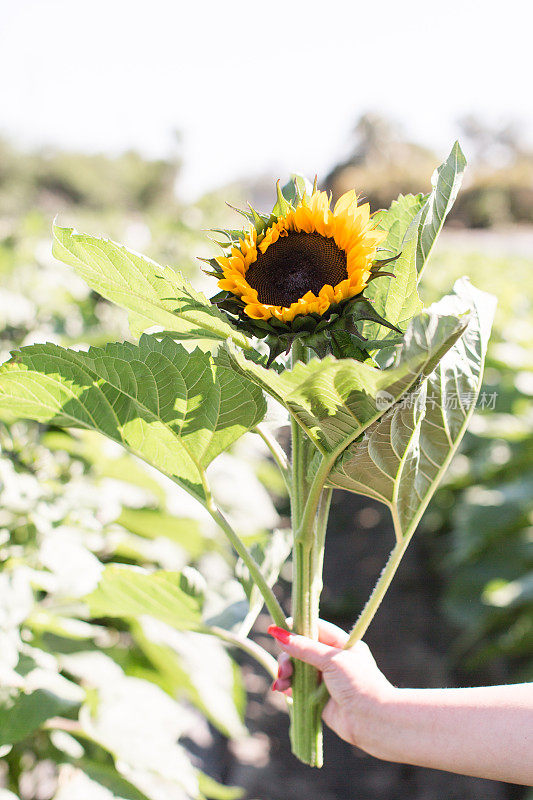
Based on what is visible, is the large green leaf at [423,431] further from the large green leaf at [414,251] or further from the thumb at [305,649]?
the thumb at [305,649]

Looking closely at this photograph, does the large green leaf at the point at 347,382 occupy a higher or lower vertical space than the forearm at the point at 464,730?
higher

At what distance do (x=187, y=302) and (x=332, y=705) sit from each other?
539 mm

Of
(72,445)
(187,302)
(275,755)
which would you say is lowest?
(275,755)

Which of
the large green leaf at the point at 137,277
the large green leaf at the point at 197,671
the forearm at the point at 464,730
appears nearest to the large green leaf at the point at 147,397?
the large green leaf at the point at 137,277

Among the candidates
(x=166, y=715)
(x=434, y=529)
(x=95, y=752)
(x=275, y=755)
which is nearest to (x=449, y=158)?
(x=166, y=715)

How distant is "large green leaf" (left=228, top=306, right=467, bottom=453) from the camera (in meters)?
0.56

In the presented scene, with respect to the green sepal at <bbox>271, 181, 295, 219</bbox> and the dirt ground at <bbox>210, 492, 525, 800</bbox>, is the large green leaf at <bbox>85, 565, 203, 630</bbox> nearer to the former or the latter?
the green sepal at <bbox>271, 181, 295, 219</bbox>

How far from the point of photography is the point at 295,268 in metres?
0.65

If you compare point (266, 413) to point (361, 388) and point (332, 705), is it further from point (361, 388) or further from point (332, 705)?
point (332, 705)

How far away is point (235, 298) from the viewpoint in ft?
Result: 2.14

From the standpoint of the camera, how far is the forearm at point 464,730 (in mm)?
797

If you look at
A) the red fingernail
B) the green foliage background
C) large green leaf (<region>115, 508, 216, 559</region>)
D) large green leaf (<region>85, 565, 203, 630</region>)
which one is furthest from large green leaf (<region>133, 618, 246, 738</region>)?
the red fingernail

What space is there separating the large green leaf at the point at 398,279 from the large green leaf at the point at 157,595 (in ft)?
1.31

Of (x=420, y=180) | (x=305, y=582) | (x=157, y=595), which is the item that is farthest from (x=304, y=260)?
(x=420, y=180)
